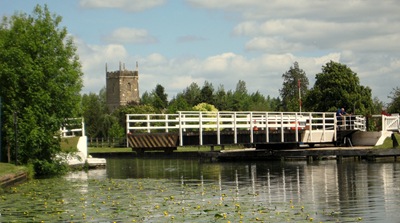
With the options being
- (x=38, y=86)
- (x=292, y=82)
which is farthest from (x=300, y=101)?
(x=292, y=82)

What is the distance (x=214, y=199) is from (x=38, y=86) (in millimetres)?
20430

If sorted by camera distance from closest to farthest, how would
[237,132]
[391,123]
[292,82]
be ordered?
[237,132], [391,123], [292,82]

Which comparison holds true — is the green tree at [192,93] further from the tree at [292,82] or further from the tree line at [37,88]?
the tree line at [37,88]

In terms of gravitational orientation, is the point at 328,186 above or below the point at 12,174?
below

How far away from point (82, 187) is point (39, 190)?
2518mm

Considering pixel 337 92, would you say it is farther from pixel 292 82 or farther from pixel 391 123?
pixel 292 82

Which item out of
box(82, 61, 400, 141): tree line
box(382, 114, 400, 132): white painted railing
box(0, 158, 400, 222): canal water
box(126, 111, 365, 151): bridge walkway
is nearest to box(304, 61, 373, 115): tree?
box(82, 61, 400, 141): tree line

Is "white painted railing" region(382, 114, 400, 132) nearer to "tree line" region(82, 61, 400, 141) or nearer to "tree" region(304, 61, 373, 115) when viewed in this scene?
"tree line" region(82, 61, 400, 141)

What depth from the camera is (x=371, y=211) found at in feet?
84.3

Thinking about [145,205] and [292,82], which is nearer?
[145,205]

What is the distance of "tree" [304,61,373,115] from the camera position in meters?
101

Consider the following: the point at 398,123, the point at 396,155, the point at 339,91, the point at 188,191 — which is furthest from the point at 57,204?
the point at 339,91

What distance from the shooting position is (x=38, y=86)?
157 feet

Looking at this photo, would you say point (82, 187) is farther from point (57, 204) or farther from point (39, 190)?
point (57, 204)
